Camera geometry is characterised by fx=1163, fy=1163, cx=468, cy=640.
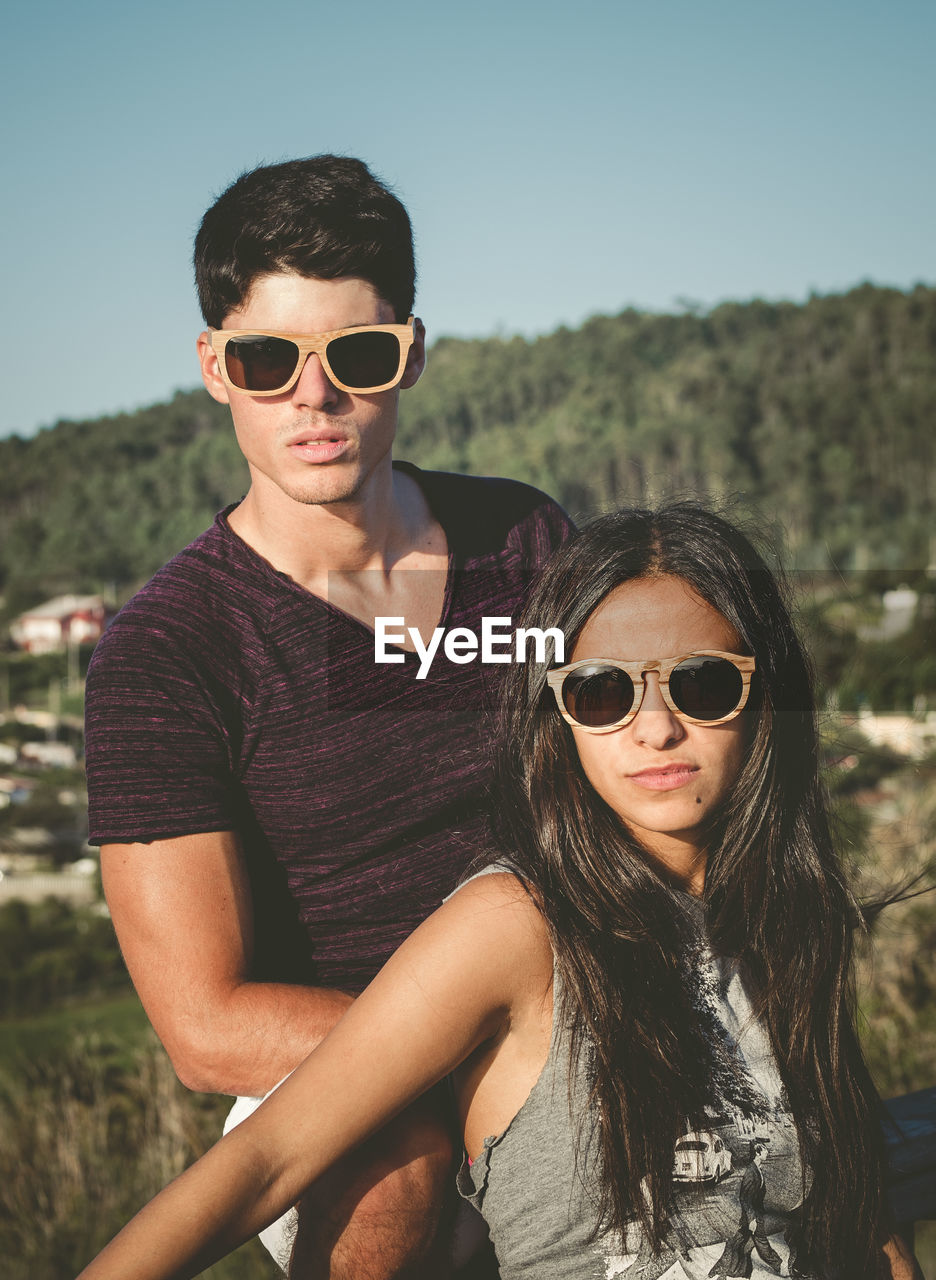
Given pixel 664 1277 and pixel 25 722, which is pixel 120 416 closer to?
pixel 25 722

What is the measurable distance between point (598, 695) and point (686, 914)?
0.30 meters

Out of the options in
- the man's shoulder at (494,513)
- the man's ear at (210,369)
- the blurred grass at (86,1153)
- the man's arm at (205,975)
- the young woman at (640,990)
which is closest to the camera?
the young woman at (640,990)

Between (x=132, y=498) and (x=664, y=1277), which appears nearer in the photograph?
(x=664, y=1277)

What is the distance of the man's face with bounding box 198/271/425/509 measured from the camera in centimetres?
182

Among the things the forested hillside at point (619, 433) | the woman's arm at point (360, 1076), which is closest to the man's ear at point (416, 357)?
the woman's arm at point (360, 1076)

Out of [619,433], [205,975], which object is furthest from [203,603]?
[619,433]

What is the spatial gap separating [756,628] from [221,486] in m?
30.8

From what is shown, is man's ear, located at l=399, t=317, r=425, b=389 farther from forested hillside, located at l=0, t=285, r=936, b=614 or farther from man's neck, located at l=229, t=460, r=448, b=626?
forested hillside, located at l=0, t=285, r=936, b=614

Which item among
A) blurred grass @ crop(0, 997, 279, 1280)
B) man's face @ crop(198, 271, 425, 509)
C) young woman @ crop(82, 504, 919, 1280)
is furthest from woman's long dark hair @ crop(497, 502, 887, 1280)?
blurred grass @ crop(0, 997, 279, 1280)

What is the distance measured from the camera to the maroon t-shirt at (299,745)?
1.63 meters

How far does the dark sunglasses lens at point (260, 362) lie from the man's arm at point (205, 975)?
708 millimetres

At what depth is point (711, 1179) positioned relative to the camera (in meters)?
1.29

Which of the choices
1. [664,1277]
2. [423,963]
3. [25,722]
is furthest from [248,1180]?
[25,722]

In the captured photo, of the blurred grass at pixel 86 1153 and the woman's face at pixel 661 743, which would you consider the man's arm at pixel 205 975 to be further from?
the blurred grass at pixel 86 1153
